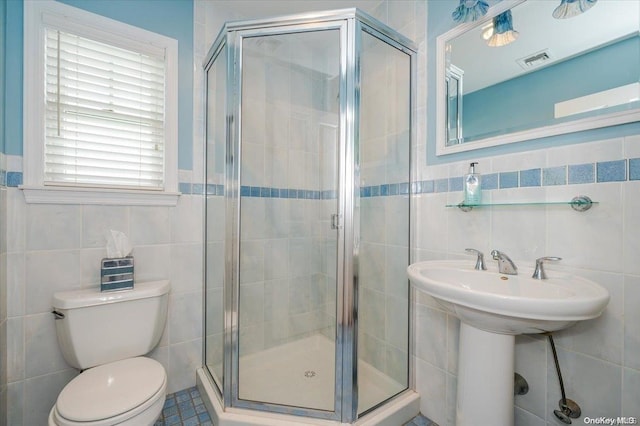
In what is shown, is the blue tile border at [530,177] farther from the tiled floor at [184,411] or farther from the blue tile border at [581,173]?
the tiled floor at [184,411]

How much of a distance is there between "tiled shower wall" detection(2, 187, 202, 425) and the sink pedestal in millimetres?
1612

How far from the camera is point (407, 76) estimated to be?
1.61 meters

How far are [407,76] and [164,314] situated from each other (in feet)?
6.37

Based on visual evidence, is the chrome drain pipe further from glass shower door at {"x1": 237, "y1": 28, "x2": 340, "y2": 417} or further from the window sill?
the window sill

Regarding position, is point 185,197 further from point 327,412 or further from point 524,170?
point 524,170

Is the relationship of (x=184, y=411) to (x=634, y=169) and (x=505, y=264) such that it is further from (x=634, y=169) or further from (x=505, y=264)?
(x=634, y=169)

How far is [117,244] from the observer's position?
4.81 ft

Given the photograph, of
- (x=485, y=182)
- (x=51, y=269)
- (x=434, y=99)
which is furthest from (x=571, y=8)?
(x=51, y=269)

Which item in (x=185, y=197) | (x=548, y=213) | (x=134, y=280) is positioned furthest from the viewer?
(x=185, y=197)

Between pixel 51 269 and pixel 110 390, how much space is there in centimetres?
71

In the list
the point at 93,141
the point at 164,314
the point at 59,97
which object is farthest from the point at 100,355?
the point at 59,97

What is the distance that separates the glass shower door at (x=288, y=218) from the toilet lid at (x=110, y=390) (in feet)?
1.45

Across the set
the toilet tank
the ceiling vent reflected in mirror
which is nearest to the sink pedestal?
the ceiling vent reflected in mirror

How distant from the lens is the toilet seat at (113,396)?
0.98 meters
